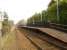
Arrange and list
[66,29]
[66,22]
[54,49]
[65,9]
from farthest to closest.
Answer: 1. [65,9]
2. [66,22]
3. [66,29]
4. [54,49]

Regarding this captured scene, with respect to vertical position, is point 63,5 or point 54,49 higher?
point 63,5

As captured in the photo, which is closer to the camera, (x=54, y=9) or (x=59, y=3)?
(x=59, y=3)

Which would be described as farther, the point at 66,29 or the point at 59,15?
the point at 59,15

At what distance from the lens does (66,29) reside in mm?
21078

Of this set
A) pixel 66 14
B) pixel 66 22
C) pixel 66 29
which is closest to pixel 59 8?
pixel 66 14

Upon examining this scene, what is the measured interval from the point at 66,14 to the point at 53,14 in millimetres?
11658

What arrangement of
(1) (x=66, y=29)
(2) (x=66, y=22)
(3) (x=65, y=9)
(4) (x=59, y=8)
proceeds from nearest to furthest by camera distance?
(1) (x=66, y=29), (2) (x=66, y=22), (3) (x=65, y=9), (4) (x=59, y=8)

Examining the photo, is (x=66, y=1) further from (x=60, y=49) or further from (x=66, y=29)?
(x=60, y=49)

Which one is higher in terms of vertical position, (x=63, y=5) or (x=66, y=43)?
(x=63, y=5)

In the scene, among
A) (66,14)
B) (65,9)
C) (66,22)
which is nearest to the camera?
(66,22)

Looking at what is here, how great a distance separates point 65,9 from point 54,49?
2396 centimetres

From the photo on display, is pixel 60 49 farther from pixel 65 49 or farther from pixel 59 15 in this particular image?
pixel 59 15

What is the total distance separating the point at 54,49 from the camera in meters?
11.5

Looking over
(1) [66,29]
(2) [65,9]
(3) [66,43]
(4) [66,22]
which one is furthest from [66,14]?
(3) [66,43]
